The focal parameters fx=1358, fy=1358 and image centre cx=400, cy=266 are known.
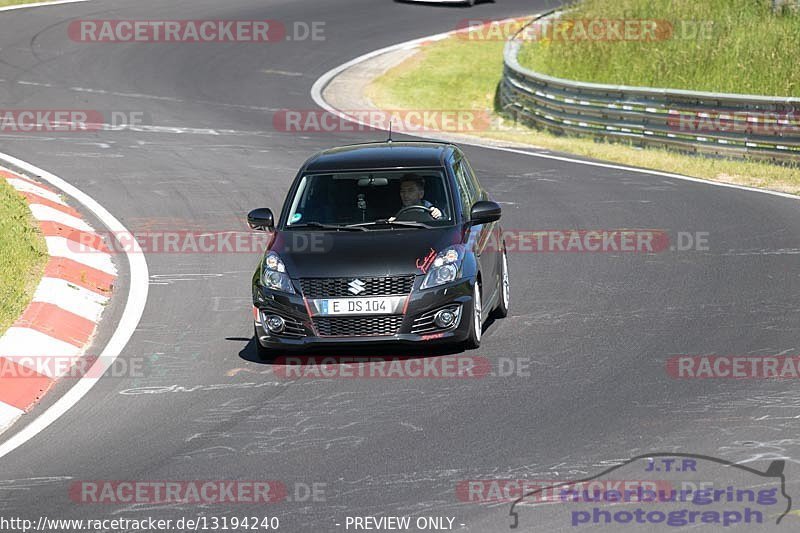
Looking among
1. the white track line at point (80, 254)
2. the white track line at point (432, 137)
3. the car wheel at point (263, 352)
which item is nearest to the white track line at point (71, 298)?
the white track line at point (80, 254)

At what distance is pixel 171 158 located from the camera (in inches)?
826

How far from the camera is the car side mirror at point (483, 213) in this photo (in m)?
11.1

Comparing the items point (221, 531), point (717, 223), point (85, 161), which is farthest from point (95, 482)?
point (85, 161)

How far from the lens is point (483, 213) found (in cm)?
1112

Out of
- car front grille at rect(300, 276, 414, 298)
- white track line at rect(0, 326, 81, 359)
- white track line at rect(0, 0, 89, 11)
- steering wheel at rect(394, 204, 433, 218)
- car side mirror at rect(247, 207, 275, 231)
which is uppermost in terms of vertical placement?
steering wheel at rect(394, 204, 433, 218)

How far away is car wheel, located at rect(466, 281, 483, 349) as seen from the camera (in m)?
10.5

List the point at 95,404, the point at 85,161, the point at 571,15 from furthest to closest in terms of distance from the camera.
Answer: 1. the point at 571,15
2. the point at 85,161
3. the point at 95,404

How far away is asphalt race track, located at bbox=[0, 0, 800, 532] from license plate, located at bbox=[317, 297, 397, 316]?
2.06 ft

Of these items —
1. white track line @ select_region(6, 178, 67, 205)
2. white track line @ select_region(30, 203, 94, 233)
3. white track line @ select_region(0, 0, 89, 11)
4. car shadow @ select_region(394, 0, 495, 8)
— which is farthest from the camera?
car shadow @ select_region(394, 0, 495, 8)

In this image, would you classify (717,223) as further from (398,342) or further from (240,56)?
(240,56)

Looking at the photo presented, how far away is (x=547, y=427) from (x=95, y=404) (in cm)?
327

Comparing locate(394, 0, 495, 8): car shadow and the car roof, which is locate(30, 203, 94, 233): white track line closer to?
the car roof

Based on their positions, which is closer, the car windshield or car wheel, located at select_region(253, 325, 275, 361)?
car wheel, located at select_region(253, 325, 275, 361)

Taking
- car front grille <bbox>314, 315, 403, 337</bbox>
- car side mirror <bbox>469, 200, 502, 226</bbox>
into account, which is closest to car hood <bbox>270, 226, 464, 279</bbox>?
car side mirror <bbox>469, 200, 502, 226</bbox>
